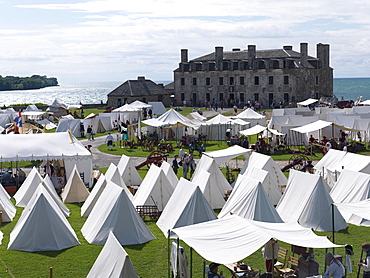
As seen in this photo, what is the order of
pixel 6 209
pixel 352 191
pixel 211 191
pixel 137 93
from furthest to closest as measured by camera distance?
pixel 137 93 → pixel 211 191 → pixel 6 209 → pixel 352 191

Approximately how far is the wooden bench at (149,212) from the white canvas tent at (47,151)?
5.82m

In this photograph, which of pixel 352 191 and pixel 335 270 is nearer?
pixel 335 270

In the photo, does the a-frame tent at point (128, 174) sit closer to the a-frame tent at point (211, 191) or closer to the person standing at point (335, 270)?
the a-frame tent at point (211, 191)

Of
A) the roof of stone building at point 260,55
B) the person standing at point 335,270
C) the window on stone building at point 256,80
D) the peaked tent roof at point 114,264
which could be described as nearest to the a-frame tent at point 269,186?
the person standing at point 335,270

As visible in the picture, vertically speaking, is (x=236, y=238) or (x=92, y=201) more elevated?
(x=236, y=238)

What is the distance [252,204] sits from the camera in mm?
16609

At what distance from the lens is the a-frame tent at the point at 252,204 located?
16312 millimetres

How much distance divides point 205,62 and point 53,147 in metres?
50.0

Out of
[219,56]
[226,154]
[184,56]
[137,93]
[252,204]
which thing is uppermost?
[184,56]

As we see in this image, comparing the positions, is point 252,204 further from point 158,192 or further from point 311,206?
point 158,192

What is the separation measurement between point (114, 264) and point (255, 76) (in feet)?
195

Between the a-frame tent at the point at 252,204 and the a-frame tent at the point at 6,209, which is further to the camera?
the a-frame tent at the point at 6,209

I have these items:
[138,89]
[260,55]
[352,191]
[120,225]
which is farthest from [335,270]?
[260,55]

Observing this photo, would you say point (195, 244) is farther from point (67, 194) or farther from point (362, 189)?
point (67, 194)
